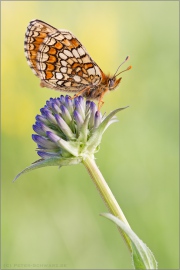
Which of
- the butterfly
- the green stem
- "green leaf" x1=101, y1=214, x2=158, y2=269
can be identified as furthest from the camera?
the butterfly

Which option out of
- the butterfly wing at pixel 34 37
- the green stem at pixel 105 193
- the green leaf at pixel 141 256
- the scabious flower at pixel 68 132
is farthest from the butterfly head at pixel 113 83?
the green leaf at pixel 141 256

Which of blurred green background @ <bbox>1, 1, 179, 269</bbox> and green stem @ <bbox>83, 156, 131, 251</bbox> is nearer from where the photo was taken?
green stem @ <bbox>83, 156, 131, 251</bbox>

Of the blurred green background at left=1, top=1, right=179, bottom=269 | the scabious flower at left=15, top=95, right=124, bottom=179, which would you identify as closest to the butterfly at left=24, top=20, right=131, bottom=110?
the scabious flower at left=15, top=95, right=124, bottom=179

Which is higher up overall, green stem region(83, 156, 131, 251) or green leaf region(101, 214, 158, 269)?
green stem region(83, 156, 131, 251)

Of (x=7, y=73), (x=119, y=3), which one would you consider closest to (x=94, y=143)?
(x=7, y=73)

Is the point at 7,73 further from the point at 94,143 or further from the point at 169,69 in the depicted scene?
the point at 94,143

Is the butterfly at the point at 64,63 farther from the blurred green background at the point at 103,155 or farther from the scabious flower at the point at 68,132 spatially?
the blurred green background at the point at 103,155

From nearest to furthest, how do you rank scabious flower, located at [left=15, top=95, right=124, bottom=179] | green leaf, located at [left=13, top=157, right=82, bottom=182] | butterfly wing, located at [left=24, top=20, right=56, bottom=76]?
green leaf, located at [left=13, top=157, right=82, bottom=182] < scabious flower, located at [left=15, top=95, right=124, bottom=179] < butterfly wing, located at [left=24, top=20, right=56, bottom=76]

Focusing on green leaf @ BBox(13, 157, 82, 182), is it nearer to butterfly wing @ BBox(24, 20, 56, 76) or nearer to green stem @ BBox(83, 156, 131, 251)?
green stem @ BBox(83, 156, 131, 251)
